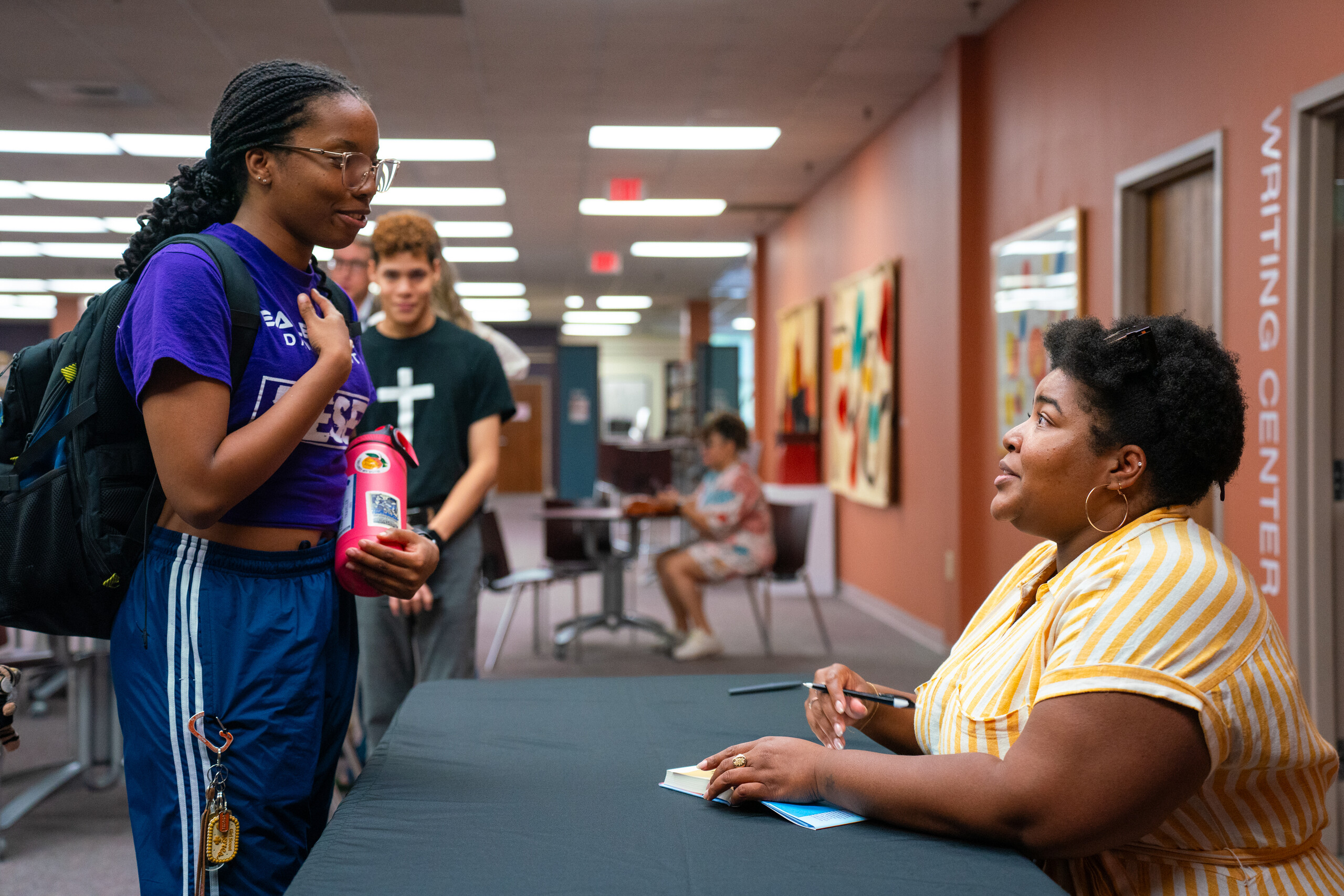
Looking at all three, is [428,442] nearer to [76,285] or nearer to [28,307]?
[76,285]

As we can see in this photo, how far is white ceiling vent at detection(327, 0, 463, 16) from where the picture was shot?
4785 mm

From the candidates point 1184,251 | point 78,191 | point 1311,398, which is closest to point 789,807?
point 1311,398

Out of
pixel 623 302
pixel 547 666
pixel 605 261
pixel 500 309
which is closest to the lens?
pixel 547 666

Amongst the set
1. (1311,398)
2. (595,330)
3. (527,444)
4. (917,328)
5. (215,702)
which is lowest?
(527,444)

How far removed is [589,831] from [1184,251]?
11.0ft

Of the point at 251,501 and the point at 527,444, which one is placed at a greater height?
the point at 251,501

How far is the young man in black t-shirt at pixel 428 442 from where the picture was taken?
2.44 metres

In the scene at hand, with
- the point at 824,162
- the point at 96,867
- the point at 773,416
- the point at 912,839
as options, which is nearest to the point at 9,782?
the point at 96,867

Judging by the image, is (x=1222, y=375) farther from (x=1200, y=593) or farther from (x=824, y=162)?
(x=824, y=162)

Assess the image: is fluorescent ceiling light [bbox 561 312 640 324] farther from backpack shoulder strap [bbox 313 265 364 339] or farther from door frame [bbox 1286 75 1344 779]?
backpack shoulder strap [bbox 313 265 364 339]

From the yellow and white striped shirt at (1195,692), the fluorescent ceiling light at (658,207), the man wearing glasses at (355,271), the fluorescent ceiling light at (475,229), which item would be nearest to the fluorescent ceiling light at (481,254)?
the fluorescent ceiling light at (475,229)

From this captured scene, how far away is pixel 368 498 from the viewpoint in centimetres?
133

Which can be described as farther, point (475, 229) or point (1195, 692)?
point (475, 229)

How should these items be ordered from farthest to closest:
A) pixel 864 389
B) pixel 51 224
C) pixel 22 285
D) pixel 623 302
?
pixel 623 302, pixel 22 285, pixel 51 224, pixel 864 389
